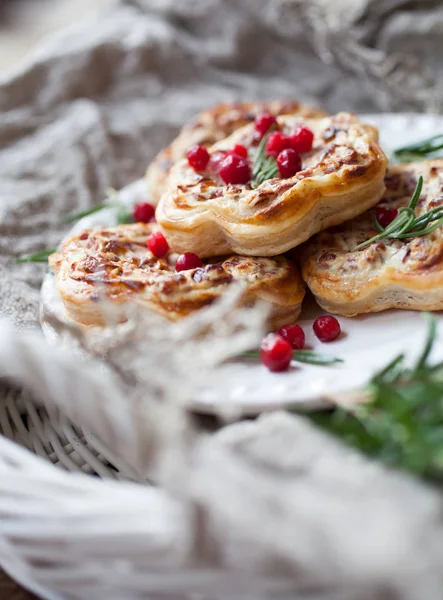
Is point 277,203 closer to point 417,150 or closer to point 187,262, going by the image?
point 187,262

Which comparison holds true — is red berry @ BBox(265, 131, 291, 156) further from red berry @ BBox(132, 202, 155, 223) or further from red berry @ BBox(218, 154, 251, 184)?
red berry @ BBox(132, 202, 155, 223)

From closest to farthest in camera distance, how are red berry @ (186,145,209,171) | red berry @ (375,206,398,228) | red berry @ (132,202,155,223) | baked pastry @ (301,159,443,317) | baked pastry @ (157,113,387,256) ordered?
baked pastry @ (301,159,443,317) → baked pastry @ (157,113,387,256) → red berry @ (375,206,398,228) → red berry @ (186,145,209,171) → red berry @ (132,202,155,223)

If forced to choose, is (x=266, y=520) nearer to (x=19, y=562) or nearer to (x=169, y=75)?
(x=19, y=562)

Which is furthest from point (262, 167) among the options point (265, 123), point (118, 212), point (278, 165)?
A: point (118, 212)

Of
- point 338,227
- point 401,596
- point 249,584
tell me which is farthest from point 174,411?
point 338,227

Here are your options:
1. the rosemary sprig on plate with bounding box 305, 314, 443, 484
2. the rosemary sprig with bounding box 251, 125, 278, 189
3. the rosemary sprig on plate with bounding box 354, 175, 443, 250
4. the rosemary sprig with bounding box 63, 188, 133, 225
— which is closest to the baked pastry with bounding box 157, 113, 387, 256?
the rosemary sprig with bounding box 251, 125, 278, 189

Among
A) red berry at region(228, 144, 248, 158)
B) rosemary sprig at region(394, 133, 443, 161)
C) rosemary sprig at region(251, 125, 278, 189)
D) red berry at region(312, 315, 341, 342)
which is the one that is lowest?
rosemary sprig at region(394, 133, 443, 161)

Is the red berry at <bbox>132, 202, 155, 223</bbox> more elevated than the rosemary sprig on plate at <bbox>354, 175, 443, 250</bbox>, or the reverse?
the rosemary sprig on plate at <bbox>354, 175, 443, 250</bbox>
